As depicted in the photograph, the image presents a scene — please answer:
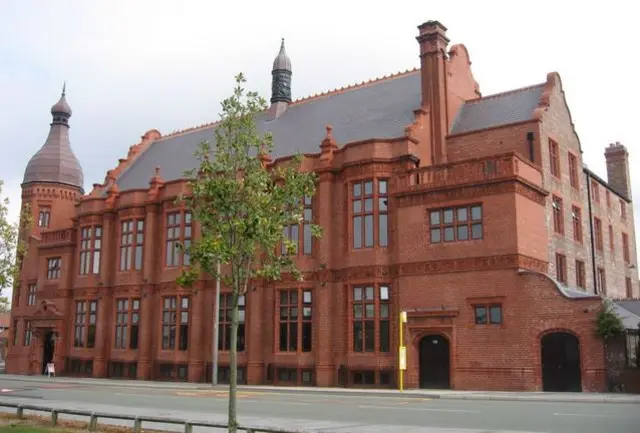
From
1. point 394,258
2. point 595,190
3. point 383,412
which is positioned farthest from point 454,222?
point 595,190

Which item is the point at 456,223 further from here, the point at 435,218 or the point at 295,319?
the point at 295,319

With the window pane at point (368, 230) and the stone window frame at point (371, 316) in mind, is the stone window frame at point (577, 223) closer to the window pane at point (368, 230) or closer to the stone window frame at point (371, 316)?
the window pane at point (368, 230)

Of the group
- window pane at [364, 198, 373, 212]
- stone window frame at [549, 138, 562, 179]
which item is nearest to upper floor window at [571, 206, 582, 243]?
stone window frame at [549, 138, 562, 179]

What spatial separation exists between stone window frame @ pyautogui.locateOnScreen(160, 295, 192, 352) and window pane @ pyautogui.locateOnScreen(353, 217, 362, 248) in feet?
37.8

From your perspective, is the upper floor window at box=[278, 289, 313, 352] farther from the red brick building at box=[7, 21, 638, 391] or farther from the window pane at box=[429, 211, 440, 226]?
the window pane at box=[429, 211, 440, 226]

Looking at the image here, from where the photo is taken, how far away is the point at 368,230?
32844 millimetres

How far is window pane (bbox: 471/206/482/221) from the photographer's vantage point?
97.7 feet

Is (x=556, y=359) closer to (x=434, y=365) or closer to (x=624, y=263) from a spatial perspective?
(x=434, y=365)

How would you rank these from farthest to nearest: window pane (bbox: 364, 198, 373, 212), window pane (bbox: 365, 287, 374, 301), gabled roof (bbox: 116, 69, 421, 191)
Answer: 1. gabled roof (bbox: 116, 69, 421, 191)
2. window pane (bbox: 364, 198, 373, 212)
3. window pane (bbox: 365, 287, 374, 301)

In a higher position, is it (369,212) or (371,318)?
(369,212)

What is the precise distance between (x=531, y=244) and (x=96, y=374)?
27.4 meters

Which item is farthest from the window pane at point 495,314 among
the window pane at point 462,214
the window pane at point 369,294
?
the window pane at point 369,294

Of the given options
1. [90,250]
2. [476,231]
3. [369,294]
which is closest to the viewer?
[476,231]

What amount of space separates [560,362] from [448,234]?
6978 mm
